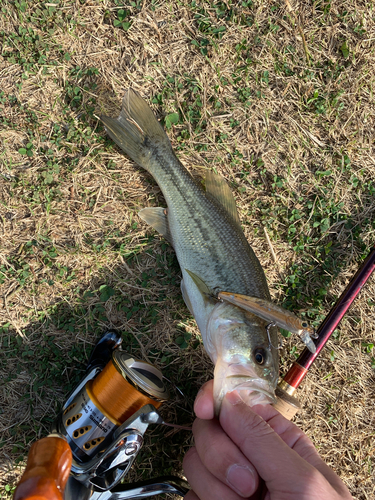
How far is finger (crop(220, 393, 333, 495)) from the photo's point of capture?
163cm

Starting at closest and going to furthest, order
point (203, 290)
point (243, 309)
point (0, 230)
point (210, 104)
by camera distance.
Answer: point (243, 309) → point (203, 290) → point (0, 230) → point (210, 104)

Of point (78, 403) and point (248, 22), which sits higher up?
point (248, 22)

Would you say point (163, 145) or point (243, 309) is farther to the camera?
point (163, 145)

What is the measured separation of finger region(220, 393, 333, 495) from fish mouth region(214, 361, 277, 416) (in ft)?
0.30

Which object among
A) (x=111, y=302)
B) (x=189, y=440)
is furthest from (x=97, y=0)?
(x=189, y=440)

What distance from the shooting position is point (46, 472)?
1662mm

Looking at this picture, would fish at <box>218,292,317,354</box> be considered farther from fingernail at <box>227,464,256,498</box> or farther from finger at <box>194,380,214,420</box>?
fingernail at <box>227,464,256,498</box>

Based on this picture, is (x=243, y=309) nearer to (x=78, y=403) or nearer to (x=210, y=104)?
(x=78, y=403)

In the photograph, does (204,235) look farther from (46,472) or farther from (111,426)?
(46,472)

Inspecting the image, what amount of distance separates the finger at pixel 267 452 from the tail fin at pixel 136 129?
209 centimetres

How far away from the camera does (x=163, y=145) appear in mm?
3018

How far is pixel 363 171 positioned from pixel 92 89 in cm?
273

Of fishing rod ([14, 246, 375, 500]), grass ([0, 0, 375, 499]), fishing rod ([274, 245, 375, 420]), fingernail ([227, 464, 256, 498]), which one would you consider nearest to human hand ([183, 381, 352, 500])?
fingernail ([227, 464, 256, 498])

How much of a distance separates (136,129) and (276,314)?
77.0 inches
